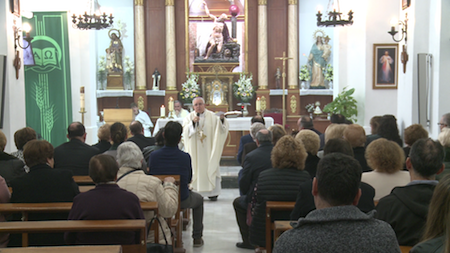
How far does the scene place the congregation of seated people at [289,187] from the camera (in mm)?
1724

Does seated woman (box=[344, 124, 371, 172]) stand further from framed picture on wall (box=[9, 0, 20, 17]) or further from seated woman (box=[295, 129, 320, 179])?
framed picture on wall (box=[9, 0, 20, 17])

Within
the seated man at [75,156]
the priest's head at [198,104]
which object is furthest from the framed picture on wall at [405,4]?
the seated man at [75,156]

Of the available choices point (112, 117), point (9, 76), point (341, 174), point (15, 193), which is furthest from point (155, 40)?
point (341, 174)

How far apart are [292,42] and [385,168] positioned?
10651 millimetres

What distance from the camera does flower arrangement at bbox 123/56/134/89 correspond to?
1395 centimetres

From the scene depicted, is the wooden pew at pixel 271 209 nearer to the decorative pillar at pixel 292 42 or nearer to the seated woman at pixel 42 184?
the seated woman at pixel 42 184

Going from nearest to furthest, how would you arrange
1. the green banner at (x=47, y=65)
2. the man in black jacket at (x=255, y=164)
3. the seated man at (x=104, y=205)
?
the seated man at (x=104, y=205), the man in black jacket at (x=255, y=164), the green banner at (x=47, y=65)

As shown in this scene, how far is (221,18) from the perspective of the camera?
1363 centimetres

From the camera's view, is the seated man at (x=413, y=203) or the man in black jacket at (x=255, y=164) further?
the man in black jacket at (x=255, y=164)

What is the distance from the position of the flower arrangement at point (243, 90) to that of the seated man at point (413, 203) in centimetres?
1054

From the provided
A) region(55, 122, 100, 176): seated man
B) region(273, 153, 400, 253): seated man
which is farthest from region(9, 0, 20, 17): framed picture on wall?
→ region(273, 153, 400, 253): seated man

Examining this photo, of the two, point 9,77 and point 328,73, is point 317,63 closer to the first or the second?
point 328,73

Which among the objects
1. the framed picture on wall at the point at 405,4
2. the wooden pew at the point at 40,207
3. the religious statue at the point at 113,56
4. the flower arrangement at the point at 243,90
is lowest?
the wooden pew at the point at 40,207

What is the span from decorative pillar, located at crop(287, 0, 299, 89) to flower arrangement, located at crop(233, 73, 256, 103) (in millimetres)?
1222
